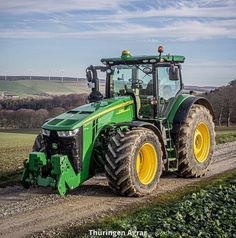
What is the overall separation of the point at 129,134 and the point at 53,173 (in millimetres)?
1741

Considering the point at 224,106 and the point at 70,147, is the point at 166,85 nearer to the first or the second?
the point at 70,147

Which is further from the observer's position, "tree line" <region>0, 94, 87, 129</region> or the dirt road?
"tree line" <region>0, 94, 87, 129</region>

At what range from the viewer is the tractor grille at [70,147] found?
28.2 ft

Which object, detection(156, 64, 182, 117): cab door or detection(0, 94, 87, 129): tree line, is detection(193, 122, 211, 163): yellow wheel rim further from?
detection(0, 94, 87, 129): tree line

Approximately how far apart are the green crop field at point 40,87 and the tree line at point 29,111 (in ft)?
78.7

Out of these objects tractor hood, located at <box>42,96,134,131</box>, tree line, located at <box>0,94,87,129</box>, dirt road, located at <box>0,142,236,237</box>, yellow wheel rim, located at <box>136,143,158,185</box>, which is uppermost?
tractor hood, located at <box>42,96,134,131</box>

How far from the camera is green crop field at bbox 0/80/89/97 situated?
297 ft

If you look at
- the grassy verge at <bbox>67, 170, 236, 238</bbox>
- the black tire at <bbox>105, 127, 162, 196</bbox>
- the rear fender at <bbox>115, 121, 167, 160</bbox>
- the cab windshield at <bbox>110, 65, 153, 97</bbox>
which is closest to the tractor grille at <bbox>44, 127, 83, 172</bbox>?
the black tire at <bbox>105, 127, 162, 196</bbox>

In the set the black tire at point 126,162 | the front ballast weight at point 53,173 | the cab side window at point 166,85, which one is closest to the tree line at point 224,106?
the cab side window at point 166,85

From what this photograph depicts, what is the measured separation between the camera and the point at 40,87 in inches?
3883

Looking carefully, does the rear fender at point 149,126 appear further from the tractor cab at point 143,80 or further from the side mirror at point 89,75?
the side mirror at point 89,75

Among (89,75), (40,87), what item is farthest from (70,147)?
(40,87)

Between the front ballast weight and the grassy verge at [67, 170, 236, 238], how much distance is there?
1298 millimetres

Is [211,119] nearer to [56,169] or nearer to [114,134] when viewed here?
[114,134]
